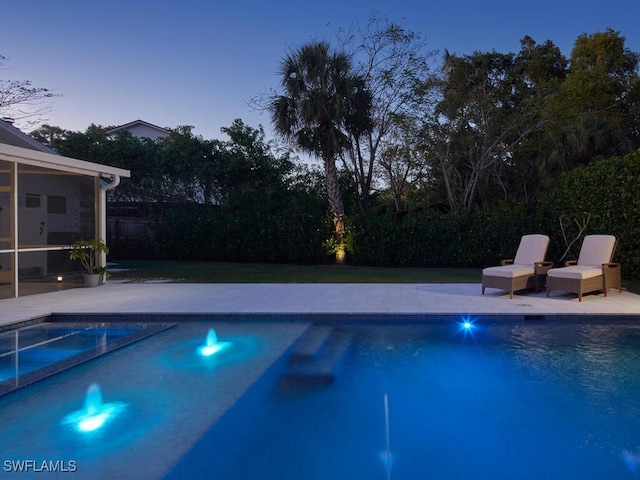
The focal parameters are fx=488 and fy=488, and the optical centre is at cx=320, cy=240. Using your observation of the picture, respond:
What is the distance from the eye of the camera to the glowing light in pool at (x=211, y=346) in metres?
6.15

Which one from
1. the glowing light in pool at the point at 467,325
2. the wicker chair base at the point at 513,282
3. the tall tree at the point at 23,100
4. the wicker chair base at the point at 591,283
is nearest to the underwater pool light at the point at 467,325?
the glowing light in pool at the point at 467,325

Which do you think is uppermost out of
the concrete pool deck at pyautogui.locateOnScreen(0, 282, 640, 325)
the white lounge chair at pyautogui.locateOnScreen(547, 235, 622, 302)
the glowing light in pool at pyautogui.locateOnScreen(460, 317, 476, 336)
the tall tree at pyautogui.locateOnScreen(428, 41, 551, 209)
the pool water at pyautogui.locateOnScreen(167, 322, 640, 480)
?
the tall tree at pyautogui.locateOnScreen(428, 41, 551, 209)

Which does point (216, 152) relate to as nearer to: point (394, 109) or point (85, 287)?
point (394, 109)

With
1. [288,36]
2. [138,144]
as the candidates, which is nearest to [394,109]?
[288,36]

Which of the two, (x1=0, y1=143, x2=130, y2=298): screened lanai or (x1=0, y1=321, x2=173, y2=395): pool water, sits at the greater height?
(x1=0, y1=143, x2=130, y2=298): screened lanai

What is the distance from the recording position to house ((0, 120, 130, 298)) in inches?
363

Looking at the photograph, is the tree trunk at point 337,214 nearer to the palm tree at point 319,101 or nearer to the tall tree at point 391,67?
the palm tree at point 319,101

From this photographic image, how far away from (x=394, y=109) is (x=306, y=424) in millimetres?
16069

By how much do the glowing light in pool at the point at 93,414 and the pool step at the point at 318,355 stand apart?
1671 millimetres

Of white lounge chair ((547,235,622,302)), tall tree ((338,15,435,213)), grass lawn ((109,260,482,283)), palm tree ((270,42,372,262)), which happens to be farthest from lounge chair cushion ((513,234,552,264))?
tall tree ((338,15,435,213))

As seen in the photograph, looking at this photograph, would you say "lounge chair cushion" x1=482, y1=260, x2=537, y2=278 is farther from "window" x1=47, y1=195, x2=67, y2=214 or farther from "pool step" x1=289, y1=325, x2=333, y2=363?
"window" x1=47, y1=195, x2=67, y2=214

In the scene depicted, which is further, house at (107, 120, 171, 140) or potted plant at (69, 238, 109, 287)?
house at (107, 120, 171, 140)

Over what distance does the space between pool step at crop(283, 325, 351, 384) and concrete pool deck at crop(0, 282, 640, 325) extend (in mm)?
846

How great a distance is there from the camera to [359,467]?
3.32 meters
